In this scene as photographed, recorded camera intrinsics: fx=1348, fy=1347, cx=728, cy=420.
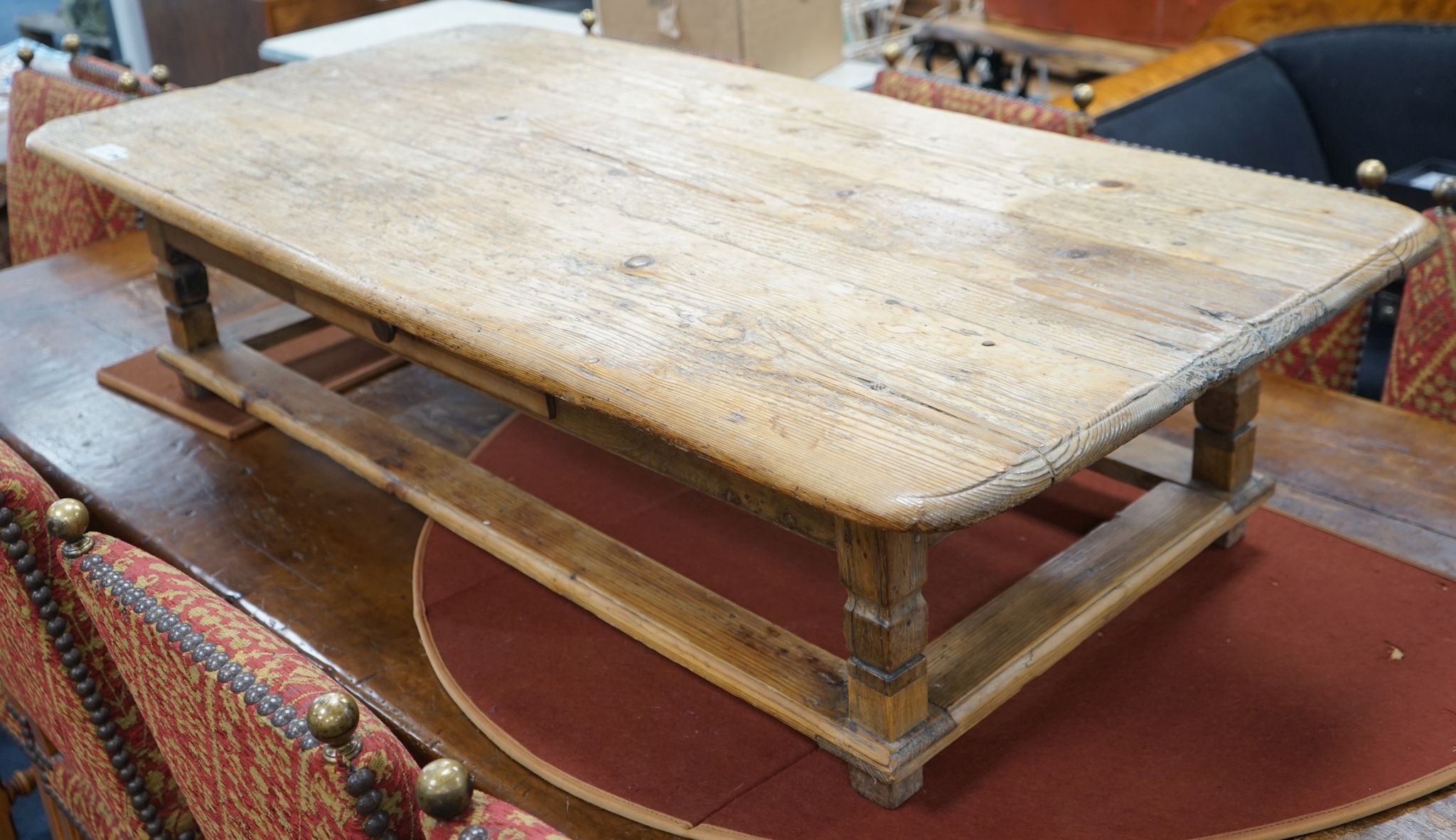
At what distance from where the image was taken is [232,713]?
1001mm

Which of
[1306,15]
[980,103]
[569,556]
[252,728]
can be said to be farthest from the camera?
[1306,15]

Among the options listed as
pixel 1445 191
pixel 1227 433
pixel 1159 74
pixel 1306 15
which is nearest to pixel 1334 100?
pixel 1306 15

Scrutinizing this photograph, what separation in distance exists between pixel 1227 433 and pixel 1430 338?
1.53 feet

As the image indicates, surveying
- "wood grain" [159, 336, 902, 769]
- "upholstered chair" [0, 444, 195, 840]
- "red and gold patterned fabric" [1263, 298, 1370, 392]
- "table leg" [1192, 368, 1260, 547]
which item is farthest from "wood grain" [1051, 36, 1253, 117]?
"upholstered chair" [0, 444, 195, 840]

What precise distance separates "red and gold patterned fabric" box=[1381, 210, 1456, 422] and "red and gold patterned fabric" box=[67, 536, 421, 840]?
4.86ft

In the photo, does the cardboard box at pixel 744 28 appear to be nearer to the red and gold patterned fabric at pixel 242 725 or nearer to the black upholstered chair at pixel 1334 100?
the black upholstered chair at pixel 1334 100

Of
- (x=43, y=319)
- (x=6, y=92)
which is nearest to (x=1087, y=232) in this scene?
(x=43, y=319)

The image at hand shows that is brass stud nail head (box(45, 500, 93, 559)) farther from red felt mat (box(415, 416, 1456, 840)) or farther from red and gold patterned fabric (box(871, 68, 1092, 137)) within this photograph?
red and gold patterned fabric (box(871, 68, 1092, 137))

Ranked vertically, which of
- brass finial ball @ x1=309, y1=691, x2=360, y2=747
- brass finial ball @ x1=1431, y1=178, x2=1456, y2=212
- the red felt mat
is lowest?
the red felt mat

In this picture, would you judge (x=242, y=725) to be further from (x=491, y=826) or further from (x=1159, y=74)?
(x=1159, y=74)

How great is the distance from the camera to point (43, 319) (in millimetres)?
2531

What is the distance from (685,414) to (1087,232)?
0.54 meters

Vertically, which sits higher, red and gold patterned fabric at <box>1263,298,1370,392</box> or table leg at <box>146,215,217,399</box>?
table leg at <box>146,215,217,399</box>

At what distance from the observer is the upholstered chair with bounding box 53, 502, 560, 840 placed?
0.87 meters
